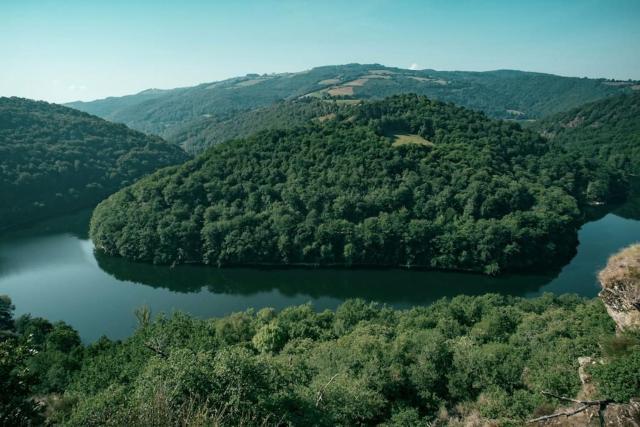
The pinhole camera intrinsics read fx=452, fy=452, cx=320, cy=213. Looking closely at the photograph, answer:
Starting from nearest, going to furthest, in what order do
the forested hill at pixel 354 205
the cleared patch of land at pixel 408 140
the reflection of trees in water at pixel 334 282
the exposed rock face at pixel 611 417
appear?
the exposed rock face at pixel 611 417 → the reflection of trees in water at pixel 334 282 → the forested hill at pixel 354 205 → the cleared patch of land at pixel 408 140

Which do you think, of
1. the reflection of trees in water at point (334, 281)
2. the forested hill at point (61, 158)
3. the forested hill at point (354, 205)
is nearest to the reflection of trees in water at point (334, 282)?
the reflection of trees in water at point (334, 281)

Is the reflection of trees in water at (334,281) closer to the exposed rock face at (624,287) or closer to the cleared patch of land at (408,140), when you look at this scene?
the cleared patch of land at (408,140)

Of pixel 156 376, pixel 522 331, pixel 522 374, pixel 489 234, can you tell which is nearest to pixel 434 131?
pixel 489 234

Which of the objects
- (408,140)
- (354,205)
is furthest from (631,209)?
(354,205)

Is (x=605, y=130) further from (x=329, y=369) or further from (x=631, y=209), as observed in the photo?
(x=329, y=369)

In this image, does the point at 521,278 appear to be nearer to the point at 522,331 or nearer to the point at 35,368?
the point at 522,331
